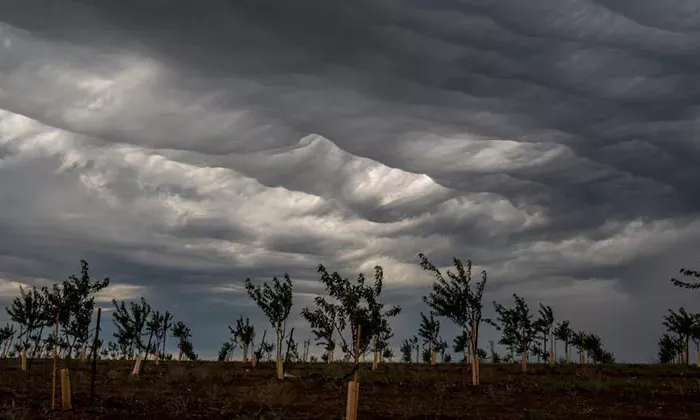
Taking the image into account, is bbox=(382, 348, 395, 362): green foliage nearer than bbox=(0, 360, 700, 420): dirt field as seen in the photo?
No

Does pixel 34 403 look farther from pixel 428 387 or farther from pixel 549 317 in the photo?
pixel 549 317

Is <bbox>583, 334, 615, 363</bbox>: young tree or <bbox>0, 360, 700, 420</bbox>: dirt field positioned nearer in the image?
<bbox>0, 360, 700, 420</bbox>: dirt field

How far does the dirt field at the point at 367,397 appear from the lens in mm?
28438

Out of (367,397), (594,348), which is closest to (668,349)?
(594,348)

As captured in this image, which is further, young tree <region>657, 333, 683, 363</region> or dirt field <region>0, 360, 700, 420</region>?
young tree <region>657, 333, 683, 363</region>

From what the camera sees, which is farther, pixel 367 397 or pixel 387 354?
pixel 387 354

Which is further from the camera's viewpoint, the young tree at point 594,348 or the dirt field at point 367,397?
the young tree at point 594,348

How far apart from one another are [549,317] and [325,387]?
3818 cm

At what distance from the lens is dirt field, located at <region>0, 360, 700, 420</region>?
28438mm

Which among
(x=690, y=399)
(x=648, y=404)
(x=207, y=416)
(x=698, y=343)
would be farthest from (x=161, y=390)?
(x=698, y=343)

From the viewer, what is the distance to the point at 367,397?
3544cm

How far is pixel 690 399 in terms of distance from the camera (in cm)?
3422

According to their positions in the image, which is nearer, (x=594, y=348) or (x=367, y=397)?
(x=367, y=397)

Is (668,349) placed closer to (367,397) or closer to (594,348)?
(594,348)
